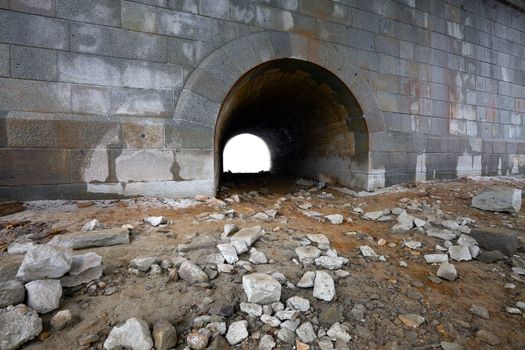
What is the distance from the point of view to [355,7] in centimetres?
476

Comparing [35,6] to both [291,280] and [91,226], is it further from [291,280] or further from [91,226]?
[291,280]

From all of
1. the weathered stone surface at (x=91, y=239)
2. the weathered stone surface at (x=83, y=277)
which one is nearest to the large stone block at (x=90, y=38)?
the weathered stone surface at (x=91, y=239)

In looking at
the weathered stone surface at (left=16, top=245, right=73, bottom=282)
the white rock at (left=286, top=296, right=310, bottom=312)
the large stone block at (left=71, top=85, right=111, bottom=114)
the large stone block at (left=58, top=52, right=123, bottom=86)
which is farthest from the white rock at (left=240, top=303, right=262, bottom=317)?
the large stone block at (left=58, top=52, right=123, bottom=86)

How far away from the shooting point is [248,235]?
2467 millimetres

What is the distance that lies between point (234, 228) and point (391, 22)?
5.15m

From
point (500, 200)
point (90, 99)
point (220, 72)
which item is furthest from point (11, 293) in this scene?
point (500, 200)

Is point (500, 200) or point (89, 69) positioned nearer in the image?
point (89, 69)

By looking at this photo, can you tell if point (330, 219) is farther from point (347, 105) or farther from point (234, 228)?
point (347, 105)

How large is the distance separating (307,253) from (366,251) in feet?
2.19

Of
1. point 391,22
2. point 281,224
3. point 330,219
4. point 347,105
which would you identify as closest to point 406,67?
point 391,22

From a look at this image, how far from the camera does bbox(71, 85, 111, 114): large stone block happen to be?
10.7ft

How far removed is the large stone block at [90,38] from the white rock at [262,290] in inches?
136

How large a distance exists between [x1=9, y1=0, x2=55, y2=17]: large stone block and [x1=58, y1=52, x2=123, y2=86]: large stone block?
51cm

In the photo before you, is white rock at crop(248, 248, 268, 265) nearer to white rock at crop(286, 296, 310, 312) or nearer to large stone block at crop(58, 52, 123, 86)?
white rock at crop(286, 296, 310, 312)
